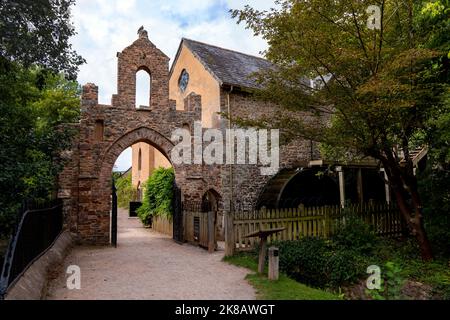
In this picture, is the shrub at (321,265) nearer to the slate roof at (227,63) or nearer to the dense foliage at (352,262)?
the dense foliage at (352,262)

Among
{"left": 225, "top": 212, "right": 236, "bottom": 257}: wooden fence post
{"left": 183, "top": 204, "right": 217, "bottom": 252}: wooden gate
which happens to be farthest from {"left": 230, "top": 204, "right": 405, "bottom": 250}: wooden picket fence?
{"left": 183, "top": 204, "right": 217, "bottom": 252}: wooden gate

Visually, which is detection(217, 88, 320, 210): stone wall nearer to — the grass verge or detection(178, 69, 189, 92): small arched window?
detection(178, 69, 189, 92): small arched window

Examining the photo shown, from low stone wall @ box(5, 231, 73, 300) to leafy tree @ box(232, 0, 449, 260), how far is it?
6.75 m

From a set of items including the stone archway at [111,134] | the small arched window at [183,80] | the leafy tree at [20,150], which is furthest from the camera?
the small arched window at [183,80]

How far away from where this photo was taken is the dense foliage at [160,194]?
16.5 metres

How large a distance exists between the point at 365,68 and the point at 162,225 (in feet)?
40.5

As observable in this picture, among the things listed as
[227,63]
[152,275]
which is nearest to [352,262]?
Answer: [152,275]

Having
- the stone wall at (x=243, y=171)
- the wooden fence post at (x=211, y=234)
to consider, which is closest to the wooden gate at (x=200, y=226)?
the wooden fence post at (x=211, y=234)

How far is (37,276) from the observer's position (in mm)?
6211

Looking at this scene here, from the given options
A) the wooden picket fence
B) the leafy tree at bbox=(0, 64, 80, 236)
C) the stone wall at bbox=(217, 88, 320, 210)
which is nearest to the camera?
the leafy tree at bbox=(0, 64, 80, 236)

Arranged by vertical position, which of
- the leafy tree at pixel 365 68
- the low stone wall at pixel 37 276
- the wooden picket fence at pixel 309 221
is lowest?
the low stone wall at pixel 37 276

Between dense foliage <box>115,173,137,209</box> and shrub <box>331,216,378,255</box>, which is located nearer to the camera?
shrub <box>331,216,378,255</box>

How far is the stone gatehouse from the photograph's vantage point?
12648 millimetres

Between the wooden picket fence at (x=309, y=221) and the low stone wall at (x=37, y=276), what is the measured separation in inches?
181
